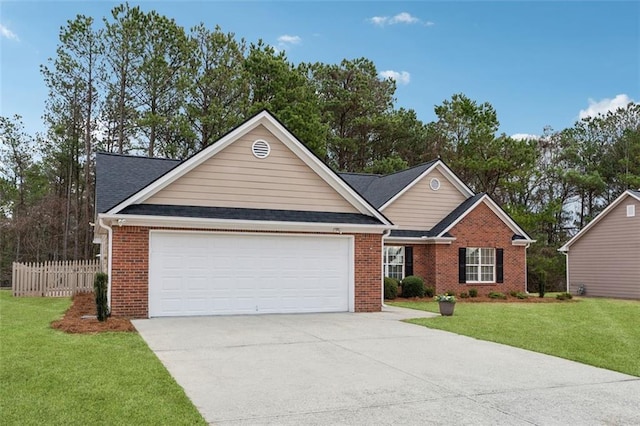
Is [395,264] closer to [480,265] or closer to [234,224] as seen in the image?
[480,265]

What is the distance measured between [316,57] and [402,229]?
20.4 metres

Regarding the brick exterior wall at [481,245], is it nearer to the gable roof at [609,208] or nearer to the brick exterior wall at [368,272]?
the gable roof at [609,208]

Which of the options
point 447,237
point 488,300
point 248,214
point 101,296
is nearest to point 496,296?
point 488,300

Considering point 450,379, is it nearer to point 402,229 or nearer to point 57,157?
point 402,229

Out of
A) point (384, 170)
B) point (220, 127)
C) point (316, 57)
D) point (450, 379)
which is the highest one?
point (316, 57)

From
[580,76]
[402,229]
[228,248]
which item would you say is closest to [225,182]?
[228,248]

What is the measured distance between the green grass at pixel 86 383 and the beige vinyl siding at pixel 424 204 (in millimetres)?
15073

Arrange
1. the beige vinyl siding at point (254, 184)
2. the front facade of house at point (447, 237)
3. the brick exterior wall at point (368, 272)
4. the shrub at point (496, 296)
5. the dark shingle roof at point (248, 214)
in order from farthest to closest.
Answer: the front facade of house at point (447, 237) → the shrub at point (496, 296) → the brick exterior wall at point (368, 272) → the beige vinyl siding at point (254, 184) → the dark shingle roof at point (248, 214)

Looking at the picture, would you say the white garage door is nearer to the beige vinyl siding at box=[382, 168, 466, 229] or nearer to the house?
the house

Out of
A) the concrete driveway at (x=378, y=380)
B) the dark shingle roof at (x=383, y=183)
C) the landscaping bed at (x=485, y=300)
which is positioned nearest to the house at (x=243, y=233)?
the concrete driveway at (x=378, y=380)

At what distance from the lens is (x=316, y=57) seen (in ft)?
131

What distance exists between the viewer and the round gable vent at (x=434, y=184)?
24.5 m

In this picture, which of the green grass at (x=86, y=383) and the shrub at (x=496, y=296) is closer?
the green grass at (x=86, y=383)

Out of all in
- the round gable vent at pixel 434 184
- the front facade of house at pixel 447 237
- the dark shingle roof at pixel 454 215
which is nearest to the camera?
the front facade of house at pixel 447 237
